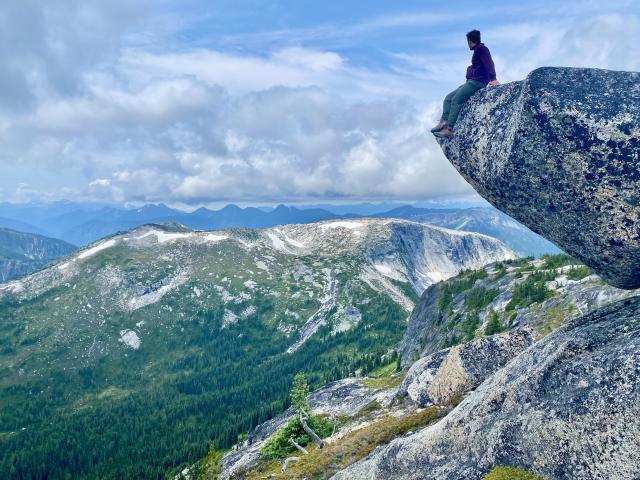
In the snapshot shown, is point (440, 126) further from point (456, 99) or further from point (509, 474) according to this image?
point (509, 474)

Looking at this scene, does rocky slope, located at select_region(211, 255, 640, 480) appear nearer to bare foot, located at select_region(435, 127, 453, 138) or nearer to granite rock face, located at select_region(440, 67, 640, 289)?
granite rock face, located at select_region(440, 67, 640, 289)

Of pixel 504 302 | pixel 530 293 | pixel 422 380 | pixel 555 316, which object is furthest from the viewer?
pixel 504 302

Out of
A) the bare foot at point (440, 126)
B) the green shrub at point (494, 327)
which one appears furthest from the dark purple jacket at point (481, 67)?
the green shrub at point (494, 327)

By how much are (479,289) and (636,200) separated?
416 ft

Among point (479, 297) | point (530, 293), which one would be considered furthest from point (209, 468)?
point (479, 297)

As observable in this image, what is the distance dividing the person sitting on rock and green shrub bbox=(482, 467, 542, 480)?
767 inches

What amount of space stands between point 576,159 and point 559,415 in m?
12.2

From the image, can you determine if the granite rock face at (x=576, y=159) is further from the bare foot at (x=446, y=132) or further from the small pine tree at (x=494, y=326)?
the small pine tree at (x=494, y=326)

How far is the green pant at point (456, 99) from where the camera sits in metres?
26.3

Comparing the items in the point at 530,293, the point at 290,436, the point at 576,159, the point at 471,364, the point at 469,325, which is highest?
the point at 576,159

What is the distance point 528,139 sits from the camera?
2233 cm

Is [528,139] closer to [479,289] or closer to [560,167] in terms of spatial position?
[560,167]

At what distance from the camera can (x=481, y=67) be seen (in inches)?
1011

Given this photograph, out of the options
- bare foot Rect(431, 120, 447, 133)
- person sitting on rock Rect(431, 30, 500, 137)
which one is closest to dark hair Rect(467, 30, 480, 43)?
person sitting on rock Rect(431, 30, 500, 137)
